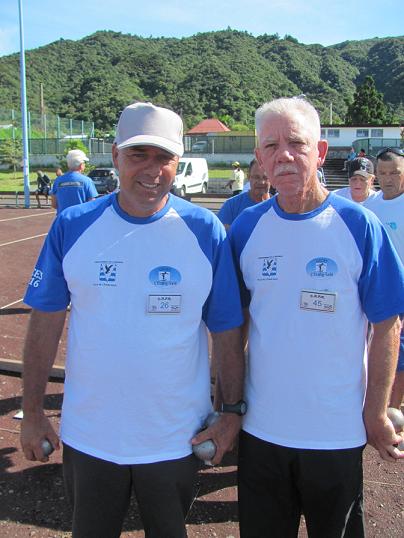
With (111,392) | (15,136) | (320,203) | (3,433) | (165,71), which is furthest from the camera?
(165,71)

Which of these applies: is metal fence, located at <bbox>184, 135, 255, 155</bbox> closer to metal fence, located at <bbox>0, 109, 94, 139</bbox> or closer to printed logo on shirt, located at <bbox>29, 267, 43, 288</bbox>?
metal fence, located at <bbox>0, 109, 94, 139</bbox>

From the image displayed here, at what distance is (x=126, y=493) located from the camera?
2.03 metres

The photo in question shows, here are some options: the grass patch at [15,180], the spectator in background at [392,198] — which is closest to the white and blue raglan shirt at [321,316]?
the spectator in background at [392,198]

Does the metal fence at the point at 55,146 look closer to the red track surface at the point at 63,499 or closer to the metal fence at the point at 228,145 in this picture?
the metal fence at the point at 228,145

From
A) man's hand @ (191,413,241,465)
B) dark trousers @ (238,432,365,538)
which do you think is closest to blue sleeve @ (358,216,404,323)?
dark trousers @ (238,432,365,538)

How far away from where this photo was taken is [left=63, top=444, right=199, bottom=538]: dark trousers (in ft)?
6.47

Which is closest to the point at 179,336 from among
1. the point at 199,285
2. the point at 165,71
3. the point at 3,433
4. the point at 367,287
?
the point at 199,285

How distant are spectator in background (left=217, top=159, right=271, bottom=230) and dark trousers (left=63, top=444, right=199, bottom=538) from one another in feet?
10.7

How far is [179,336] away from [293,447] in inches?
24.3

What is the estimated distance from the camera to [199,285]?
2.02 meters

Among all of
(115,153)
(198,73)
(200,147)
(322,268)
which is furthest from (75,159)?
(198,73)

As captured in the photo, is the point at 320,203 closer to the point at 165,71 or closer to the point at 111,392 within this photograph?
the point at 111,392

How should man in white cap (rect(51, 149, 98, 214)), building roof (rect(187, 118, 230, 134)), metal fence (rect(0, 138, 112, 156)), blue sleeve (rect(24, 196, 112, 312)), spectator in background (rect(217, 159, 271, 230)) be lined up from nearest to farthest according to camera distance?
blue sleeve (rect(24, 196, 112, 312)) < spectator in background (rect(217, 159, 271, 230)) < man in white cap (rect(51, 149, 98, 214)) < metal fence (rect(0, 138, 112, 156)) < building roof (rect(187, 118, 230, 134))

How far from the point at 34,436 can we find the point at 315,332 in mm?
1182
